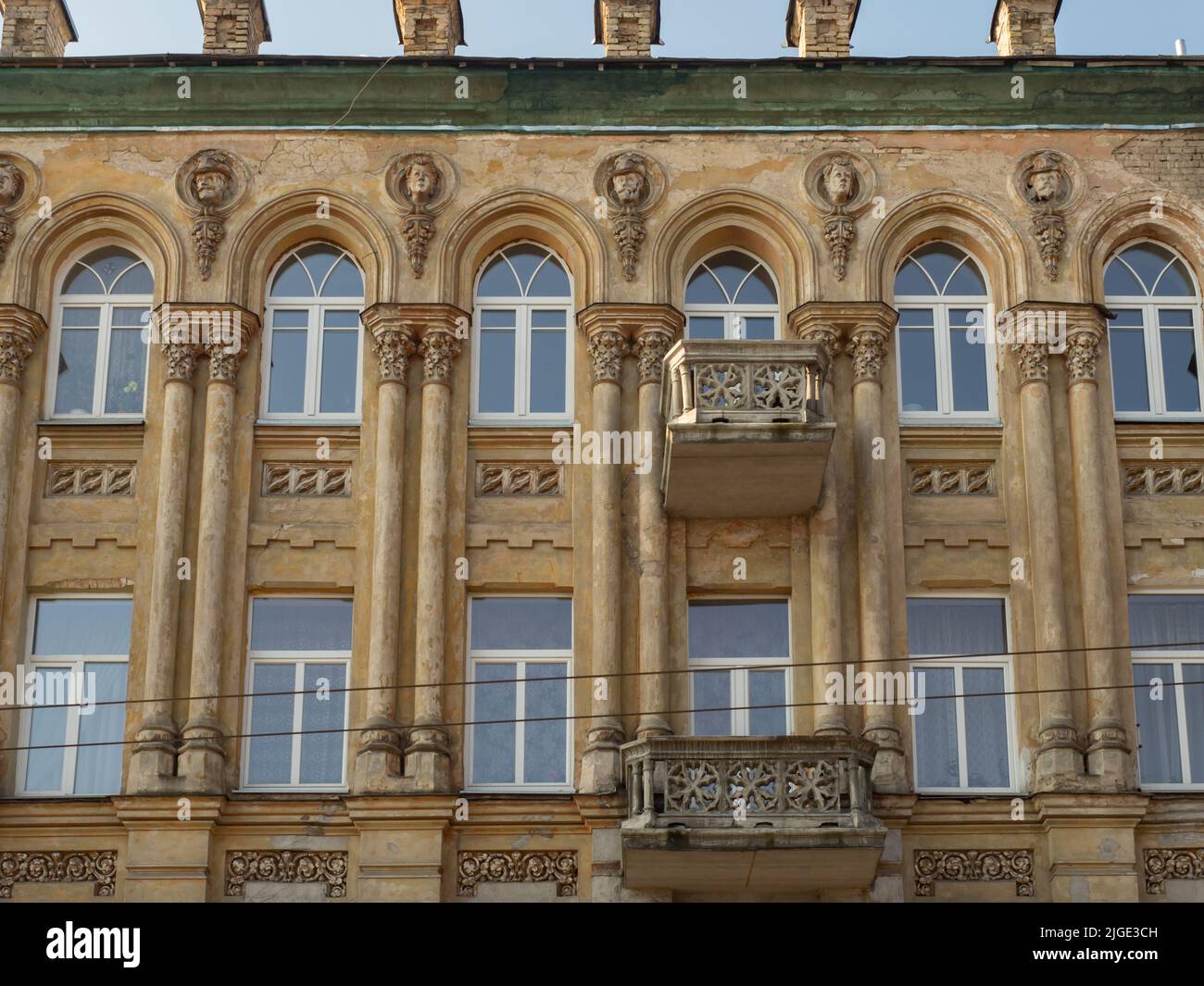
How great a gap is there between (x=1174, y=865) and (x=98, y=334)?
1222 cm

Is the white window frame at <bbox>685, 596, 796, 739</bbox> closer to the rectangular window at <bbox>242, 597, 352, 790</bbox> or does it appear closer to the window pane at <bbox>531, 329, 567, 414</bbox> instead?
the window pane at <bbox>531, 329, 567, 414</bbox>

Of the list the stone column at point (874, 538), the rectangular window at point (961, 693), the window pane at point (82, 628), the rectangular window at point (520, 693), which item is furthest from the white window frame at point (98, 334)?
the rectangular window at point (961, 693)

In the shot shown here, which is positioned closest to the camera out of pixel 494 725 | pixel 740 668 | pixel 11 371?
pixel 494 725

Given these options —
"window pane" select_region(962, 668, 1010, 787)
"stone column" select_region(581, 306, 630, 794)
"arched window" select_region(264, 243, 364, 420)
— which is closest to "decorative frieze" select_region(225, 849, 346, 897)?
"stone column" select_region(581, 306, 630, 794)

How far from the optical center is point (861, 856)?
19828mm

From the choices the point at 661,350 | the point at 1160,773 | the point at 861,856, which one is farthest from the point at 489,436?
the point at 1160,773

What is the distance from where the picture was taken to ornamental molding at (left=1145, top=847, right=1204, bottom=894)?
20.9 m

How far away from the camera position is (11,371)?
2272cm

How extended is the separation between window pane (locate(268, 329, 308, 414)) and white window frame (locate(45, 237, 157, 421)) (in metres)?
1.31

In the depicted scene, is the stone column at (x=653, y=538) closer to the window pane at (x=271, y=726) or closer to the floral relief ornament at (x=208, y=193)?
the window pane at (x=271, y=726)

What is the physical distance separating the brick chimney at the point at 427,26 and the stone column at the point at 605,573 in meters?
3.67

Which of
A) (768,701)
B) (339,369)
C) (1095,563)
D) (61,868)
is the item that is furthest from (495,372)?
(61,868)

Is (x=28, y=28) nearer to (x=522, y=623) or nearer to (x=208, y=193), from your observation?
(x=208, y=193)
